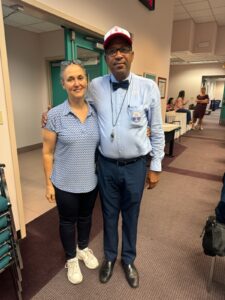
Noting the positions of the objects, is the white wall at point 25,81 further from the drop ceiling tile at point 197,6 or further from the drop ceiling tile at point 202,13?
the drop ceiling tile at point 202,13

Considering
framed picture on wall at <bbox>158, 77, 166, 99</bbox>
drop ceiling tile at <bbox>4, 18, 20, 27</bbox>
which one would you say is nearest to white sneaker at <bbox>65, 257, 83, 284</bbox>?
framed picture on wall at <bbox>158, 77, 166, 99</bbox>

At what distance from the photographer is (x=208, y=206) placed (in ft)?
8.74

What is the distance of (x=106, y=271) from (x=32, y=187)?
1.93m

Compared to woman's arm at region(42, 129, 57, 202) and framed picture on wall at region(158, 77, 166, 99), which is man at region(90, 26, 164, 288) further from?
framed picture on wall at region(158, 77, 166, 99)

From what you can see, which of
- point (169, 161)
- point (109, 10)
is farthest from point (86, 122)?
point (169, 161)

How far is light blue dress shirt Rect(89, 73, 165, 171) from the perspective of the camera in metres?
1.31

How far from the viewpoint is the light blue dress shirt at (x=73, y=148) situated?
1.29 metres

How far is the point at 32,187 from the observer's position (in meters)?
3.14

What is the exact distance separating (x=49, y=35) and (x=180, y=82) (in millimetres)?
7519

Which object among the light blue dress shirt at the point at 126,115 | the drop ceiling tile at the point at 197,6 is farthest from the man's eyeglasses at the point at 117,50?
the drop ceiling tile at the point at 197,6

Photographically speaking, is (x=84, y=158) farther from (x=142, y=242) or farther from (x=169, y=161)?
(x=169, y=161)

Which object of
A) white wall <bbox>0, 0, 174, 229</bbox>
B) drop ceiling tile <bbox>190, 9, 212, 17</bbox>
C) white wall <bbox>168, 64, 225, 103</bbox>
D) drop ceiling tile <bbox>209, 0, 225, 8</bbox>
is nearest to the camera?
white wall <bbox>0, 0, 174, 229</bbox>

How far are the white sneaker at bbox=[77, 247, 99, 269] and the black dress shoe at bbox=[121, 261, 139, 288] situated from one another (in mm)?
243

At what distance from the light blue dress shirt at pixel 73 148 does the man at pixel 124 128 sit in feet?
0.22
